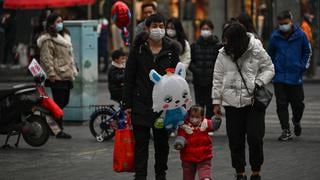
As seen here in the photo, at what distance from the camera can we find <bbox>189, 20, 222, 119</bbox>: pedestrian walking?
15242mm

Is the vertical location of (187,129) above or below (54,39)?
below

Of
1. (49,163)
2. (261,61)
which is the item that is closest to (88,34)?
(49,163)

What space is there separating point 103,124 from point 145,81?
4.73 meters

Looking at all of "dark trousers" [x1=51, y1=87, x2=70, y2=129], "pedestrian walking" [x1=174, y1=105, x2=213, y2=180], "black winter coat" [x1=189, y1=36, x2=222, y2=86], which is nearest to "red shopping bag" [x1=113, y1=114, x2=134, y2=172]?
"pedestrian walking" [x1=174, y1=105, x2=213, y2=180]

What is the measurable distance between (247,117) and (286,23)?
166 inches

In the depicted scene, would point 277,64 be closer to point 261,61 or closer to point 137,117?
point 261,61

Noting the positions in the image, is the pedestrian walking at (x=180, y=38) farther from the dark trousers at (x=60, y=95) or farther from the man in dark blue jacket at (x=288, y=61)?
the dark trousers at (x=60, y=95)

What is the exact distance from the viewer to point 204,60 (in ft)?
50.1

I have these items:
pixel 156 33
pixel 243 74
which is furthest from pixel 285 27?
pixel 156 33

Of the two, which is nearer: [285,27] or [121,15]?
[285,27]

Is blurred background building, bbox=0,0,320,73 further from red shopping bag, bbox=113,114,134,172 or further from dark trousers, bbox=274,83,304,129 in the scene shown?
red shopping bag, bbox=113,114,134,172

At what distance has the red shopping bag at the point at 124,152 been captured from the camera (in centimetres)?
998

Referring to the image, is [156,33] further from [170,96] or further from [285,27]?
[285,27]

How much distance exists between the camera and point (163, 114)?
9703 millimetres
